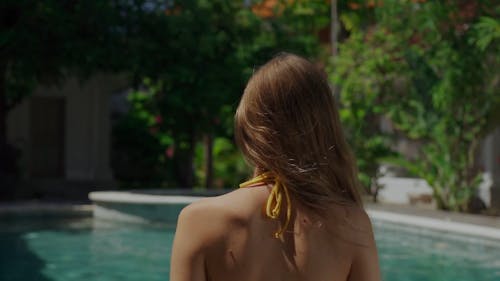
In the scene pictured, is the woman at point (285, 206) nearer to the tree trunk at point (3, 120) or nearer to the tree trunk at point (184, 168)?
the tree trunk at point (3, 120)

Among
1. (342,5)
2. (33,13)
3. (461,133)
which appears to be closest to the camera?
(461,133)

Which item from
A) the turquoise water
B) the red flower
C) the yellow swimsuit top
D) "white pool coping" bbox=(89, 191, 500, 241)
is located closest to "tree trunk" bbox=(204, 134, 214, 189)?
the red flower

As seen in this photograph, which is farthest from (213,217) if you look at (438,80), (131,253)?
(438,80)

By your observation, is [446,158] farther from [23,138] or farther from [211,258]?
[211,258]

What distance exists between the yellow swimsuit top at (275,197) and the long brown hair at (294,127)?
1 centimetres

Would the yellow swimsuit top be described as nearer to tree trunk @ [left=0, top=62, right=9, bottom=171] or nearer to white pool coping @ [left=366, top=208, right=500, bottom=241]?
white pool coping @ [left=366, top=208, right=500, bottom=241]

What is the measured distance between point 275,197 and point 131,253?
8182 millimetres

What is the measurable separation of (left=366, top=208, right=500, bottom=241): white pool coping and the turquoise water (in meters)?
0.10

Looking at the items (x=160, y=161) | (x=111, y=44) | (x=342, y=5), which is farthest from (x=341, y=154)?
(x=160, y=161)

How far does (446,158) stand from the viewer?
1291 cm

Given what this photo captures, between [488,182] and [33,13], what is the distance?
9153 mm

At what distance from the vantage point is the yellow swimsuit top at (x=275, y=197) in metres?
1.46

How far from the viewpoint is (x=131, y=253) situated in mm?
9406

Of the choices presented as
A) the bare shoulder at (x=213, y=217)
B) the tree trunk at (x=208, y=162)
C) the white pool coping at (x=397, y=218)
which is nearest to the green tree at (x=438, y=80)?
the white pool coping at (x=397, y=218)
